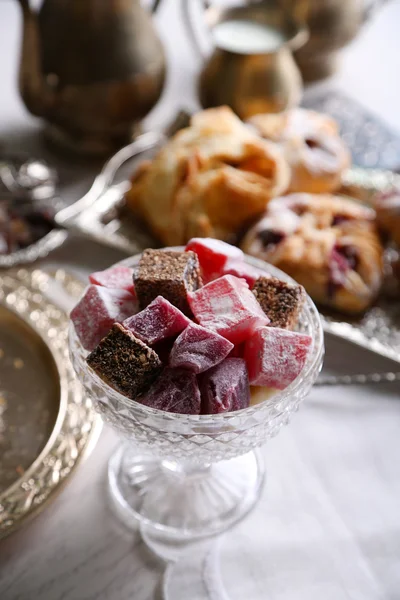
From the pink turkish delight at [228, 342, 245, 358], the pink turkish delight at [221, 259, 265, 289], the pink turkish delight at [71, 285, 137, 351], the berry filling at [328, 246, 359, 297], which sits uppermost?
the pink turkish delight at [71, 285, 137, 351]

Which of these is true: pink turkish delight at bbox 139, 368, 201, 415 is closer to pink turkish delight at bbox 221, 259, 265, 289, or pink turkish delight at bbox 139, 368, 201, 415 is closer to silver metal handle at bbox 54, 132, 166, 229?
pink turkish delight at bbox 221, 259, 265, 289

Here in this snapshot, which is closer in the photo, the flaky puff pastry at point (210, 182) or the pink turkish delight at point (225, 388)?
the pink turkish delight at point (225, 388)

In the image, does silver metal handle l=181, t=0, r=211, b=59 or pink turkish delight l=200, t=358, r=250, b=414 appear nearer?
pink turkish delight l=200, t=358, r=250, b=414

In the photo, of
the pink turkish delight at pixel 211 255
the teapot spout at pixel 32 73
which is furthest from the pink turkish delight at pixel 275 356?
the teapot spout at pixel 32 73

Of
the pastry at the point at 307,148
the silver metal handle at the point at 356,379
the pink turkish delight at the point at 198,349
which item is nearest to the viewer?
the pink turkish delight at the point at 198,349

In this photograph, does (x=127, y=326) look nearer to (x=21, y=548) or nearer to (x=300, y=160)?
(x=21, y=548)

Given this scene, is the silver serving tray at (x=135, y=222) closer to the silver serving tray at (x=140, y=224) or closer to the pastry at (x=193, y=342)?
the silver serving tray at (x=140, y=224)

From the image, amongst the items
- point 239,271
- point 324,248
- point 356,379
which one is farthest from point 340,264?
point 239,271

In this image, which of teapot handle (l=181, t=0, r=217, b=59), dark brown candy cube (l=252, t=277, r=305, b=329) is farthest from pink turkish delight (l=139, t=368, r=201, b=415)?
teapot handle (l=181, t=0, r=217, b=59)
